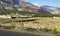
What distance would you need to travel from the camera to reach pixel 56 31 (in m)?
29.3

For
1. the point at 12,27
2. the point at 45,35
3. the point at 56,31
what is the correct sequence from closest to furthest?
the point at 45,35 → the point at 56,31 → the point at 12,27

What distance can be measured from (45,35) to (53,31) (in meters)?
3.76

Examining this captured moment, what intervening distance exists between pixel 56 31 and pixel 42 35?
377 cm

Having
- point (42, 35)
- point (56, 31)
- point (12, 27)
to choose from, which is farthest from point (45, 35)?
point (12, 27)

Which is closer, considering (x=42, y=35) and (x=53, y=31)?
(x=42, y=35)

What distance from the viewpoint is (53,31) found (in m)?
29.7

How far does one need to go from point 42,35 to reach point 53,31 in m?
3.93

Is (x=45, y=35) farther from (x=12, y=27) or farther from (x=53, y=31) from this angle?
(x=12, y=27)

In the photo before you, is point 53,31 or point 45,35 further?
point 53,31

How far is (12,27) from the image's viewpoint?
35.8 m

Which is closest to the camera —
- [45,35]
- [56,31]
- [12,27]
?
[45,35]

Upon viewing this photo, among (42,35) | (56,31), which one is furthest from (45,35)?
(56,31)

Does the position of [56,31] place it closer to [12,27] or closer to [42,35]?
[42,35]

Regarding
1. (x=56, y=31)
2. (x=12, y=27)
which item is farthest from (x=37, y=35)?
(x=12, y=27)
